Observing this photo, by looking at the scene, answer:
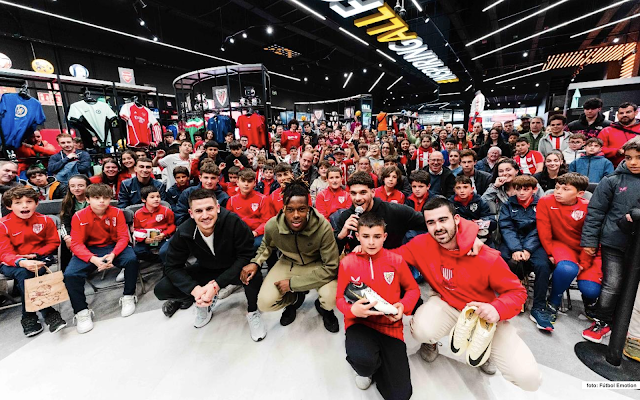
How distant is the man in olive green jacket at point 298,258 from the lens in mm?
2090

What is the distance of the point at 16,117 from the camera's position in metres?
3.86

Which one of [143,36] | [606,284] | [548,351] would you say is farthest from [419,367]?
[143,36]

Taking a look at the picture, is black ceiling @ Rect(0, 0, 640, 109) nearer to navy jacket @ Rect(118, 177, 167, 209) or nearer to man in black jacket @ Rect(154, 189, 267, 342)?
navy jacket @ Rect(118, 177, 167, 209)

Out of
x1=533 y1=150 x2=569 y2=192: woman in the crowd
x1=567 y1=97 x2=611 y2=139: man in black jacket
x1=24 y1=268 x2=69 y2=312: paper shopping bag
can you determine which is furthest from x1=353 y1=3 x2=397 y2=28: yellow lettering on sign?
x1=24 y1=268 x2=69 y2=312: paper shopping bag

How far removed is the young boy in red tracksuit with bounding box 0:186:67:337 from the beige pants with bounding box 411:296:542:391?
3023 millimetres

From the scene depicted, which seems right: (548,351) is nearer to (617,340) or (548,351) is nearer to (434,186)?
(617,340)

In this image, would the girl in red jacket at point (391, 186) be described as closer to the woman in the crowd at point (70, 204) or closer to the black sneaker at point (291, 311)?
the black sneaker at point (291, 311)

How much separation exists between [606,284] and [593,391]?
0.77 m

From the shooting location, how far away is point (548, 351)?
1.87 m

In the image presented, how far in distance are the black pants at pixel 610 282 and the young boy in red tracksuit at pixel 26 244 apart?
440cm

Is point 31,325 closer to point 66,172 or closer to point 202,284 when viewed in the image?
point 202,284

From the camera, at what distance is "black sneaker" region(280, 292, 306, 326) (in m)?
2.27

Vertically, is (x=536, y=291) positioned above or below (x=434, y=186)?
below

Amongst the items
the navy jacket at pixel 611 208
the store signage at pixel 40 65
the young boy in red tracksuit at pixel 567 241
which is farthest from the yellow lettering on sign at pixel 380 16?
the store signage at pixel 40 65
